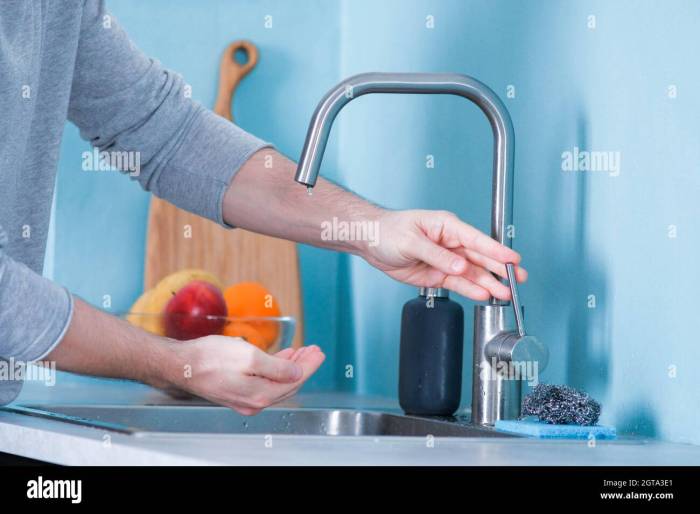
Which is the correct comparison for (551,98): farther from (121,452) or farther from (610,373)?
(121,452)

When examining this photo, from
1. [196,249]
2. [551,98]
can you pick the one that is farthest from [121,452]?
[196,249]

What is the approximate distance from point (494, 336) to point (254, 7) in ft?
3.07

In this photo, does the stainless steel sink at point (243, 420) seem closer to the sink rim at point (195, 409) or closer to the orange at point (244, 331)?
the sink rim at point (195, 409)

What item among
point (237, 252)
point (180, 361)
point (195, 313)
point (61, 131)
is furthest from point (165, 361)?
point (237, 252)

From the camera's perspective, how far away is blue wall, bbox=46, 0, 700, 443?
3.34ft

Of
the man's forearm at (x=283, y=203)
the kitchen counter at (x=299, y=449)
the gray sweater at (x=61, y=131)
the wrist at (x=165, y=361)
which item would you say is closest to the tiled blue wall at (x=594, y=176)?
the kitchen counter at (x=299, y=449)

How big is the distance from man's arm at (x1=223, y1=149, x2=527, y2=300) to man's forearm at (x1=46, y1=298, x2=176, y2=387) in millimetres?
300

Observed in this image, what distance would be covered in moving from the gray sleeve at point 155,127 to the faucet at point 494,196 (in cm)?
26

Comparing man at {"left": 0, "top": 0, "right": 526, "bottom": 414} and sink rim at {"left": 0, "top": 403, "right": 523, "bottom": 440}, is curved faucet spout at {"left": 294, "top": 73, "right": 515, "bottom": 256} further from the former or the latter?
sink rim at {"left": 0, "top": 403, "right": 523, "bottom": 440}

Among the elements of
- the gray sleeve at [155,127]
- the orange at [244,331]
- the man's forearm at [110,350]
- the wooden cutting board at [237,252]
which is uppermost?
the gray sleeve at [155,127]

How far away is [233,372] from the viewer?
0.92 metres

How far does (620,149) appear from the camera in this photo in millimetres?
1090

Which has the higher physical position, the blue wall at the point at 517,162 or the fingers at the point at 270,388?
the blue wall at the point at 517,162

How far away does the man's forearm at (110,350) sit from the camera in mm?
912
